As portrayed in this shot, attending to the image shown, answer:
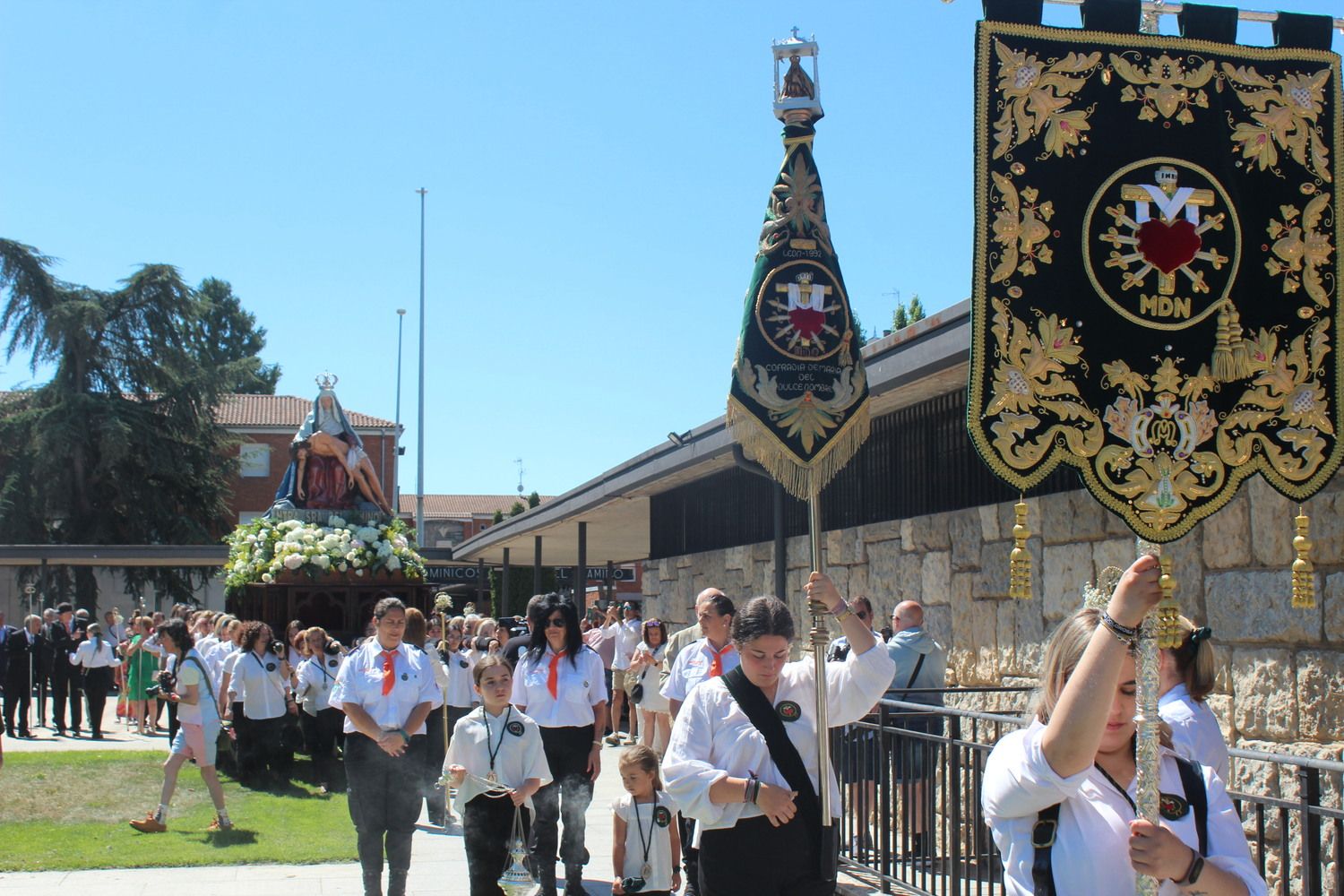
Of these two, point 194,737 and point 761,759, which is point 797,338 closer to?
point 761,759

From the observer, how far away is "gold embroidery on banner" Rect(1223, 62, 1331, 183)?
4402 mm

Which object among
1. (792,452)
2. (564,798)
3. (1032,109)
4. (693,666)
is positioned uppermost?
(1032,109)

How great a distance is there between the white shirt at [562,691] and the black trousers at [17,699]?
14.2 m

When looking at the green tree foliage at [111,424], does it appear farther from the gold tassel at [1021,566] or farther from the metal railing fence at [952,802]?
the gold tassel at [1021,566]

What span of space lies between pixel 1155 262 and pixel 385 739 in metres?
5.27

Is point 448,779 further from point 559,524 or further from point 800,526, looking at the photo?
point 559,524

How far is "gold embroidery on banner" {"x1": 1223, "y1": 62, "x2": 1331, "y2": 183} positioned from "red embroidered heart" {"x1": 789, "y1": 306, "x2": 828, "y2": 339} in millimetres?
1987

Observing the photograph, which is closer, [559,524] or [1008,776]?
[1008,776]

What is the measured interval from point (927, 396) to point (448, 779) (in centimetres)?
522

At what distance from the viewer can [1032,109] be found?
4289 millimetres

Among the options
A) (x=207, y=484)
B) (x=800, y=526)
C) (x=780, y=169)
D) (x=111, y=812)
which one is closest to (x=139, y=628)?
(x=111, y=812)

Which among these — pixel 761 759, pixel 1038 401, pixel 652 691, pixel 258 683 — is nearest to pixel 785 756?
pixel 761 759

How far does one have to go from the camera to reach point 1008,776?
3.13m

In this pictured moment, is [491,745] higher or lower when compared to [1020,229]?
lower
